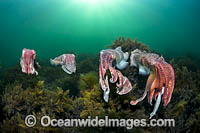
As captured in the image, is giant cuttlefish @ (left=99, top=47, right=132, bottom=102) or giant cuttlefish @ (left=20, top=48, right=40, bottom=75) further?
giant cuttlefish @ (left=20, top=48, right=40, bottom=75)

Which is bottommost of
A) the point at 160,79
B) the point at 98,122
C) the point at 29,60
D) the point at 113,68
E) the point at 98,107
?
the point at 98,122

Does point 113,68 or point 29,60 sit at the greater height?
point 29,60

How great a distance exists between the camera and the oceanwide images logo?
340cm

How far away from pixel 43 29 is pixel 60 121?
111 metres

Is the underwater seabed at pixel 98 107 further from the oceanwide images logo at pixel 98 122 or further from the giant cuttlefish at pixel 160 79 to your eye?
the giant cuttlefish at pixel 160 79

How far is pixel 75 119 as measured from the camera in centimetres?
410

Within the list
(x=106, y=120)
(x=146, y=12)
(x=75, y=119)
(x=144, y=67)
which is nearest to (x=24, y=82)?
(x=75, y=119)

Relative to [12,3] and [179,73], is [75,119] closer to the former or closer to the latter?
[179,73]

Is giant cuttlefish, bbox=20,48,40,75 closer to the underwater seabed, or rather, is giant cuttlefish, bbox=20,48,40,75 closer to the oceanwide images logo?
the underwater seabed

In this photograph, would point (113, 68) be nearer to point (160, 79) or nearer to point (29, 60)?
point (160, 79)

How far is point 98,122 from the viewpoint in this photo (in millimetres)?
3465

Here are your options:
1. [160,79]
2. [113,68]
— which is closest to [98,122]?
[113,68]

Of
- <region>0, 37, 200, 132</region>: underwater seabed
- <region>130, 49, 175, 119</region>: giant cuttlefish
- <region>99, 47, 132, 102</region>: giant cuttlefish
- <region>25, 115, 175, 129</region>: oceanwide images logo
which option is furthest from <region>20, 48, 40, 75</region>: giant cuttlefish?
<region>130, 49, 175, 119</region>: giant cuttlefish

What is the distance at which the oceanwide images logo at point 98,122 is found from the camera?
11.1 ft
